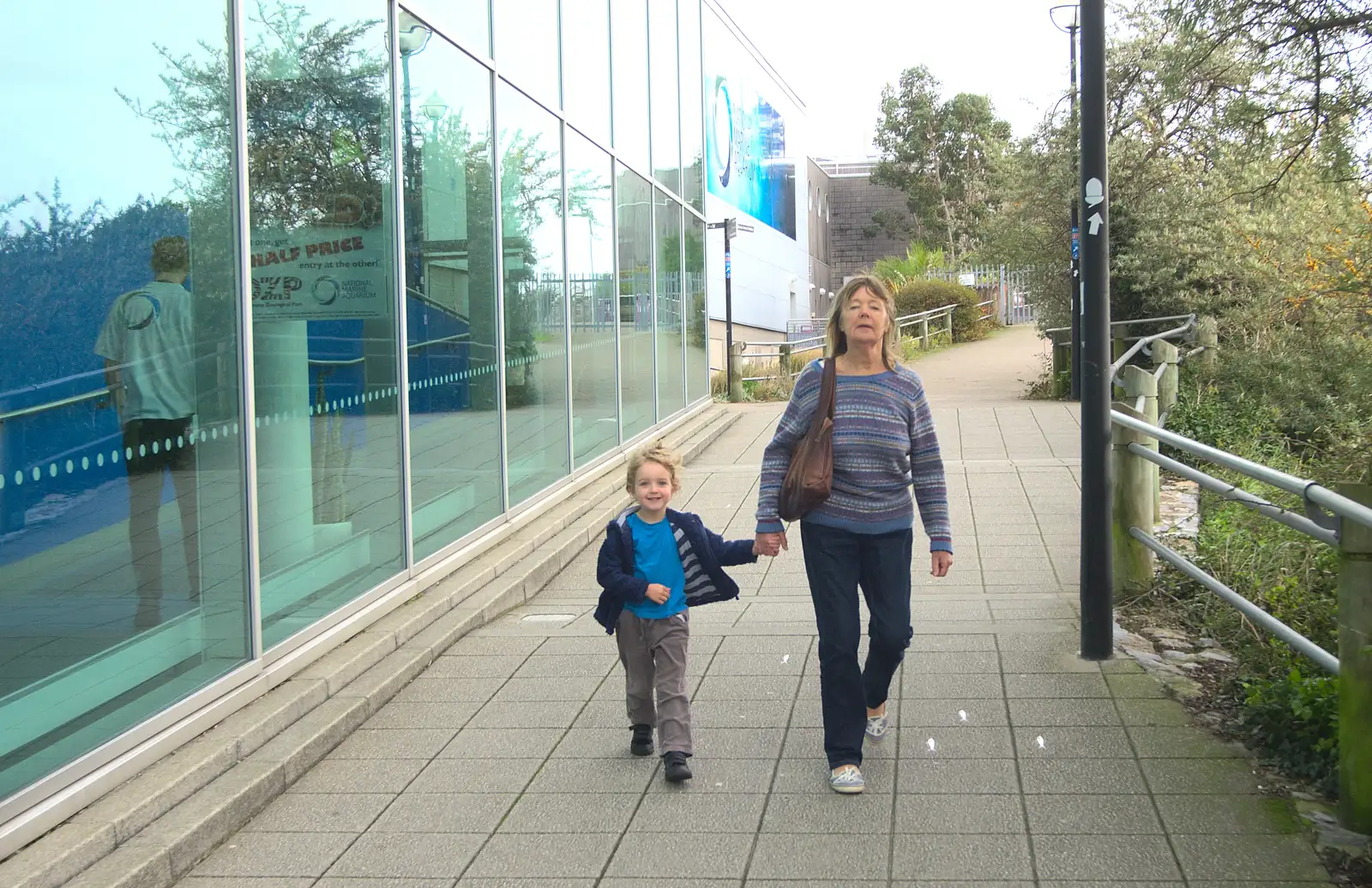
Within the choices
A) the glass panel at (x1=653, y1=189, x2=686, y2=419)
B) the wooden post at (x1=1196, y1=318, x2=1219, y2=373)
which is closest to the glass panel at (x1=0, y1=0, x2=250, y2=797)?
the glass panel at (x1=653, y1=189, x2=686, y2=419)

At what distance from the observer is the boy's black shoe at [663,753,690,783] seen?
4.63m

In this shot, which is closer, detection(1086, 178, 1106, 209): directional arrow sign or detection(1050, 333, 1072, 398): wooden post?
detection(1086, 178, 1106, 209): directional arrow sign

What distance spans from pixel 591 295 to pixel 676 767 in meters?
7.50

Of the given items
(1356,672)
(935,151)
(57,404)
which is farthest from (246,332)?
(935,151)

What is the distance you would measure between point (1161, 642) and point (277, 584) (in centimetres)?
389

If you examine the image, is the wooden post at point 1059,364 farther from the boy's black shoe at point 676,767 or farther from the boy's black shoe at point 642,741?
the boy's black shoe at point 676,767

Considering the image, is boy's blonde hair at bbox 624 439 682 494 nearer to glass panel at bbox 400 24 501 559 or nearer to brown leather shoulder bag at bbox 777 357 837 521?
brown leather shoulder bag at bbox 777 357 837 521

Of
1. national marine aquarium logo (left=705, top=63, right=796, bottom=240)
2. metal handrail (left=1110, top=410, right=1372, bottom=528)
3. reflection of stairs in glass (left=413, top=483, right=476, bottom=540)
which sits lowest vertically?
reflection of stairs in glass (left=413, top=483, right=476, bottom=540)

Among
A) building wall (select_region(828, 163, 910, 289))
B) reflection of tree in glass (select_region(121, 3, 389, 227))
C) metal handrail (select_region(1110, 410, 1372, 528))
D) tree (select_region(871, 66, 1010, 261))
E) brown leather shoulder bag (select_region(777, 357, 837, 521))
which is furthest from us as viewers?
building wall (select_region(828, 163, 910, 289))

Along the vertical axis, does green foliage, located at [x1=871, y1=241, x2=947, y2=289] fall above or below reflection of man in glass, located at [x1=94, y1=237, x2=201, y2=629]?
above

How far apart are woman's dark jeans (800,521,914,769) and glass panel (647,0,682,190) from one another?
10.8 meters

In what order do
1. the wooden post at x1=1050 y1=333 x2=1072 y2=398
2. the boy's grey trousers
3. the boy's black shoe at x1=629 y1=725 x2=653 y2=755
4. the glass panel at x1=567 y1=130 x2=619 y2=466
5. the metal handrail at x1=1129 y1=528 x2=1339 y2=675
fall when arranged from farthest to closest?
the wooden post at x1=1050 y1=333 x2=1072 y2=398 < the glass panel at x1=567 y1=130 x2=619 y2=466 < the boy's black shoe at x1=629 y1=725 x2=653 y2=755 < the boy's grey trousers < the metal handrail at x1=1129 y1=528 x2=1339 y2=675

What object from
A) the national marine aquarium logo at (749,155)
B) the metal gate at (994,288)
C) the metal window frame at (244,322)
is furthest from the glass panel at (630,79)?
the metal gate at (994,288)

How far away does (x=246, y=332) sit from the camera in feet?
17.8
